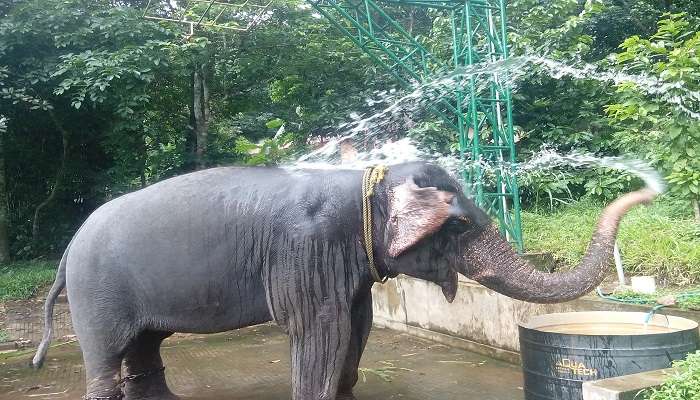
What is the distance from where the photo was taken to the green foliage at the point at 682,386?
242 centimetres

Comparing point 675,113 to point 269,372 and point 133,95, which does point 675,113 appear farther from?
point 133,95

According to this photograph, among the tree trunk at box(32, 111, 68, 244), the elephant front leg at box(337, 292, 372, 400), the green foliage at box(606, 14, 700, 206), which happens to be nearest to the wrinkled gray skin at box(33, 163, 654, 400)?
the elephant front leg at box(337, 292, 372, 400)

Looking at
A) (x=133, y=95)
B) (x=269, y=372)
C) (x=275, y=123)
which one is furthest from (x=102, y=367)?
(x=275, y=123)

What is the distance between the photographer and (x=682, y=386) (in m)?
2.46

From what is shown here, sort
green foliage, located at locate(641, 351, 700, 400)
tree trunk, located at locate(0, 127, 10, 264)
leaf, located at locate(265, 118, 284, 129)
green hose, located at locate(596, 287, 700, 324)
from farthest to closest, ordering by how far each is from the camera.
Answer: tree trunk, located at locate(0, 127, 10, 264)
leaf, located at locate(265, 118, 284, 129)
green hose, located at locate(596, 287, 700, 324)
green foliage, located at locate(641, 351, 700, 400)

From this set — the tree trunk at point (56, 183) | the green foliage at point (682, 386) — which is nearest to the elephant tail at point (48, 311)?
the green foliage at point (682, 386)

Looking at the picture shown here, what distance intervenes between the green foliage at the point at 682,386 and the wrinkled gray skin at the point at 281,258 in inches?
21.7

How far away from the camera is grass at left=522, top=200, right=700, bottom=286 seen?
490 cm

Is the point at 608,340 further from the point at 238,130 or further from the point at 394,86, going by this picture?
the point at 238,130

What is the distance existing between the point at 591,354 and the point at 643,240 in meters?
2.88

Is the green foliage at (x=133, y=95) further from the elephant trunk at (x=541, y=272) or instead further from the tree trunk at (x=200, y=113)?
the elephant trunk at (x=541, y=272)

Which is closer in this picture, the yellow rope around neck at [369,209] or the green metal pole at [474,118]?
the yellow rope around neck at [369,209]

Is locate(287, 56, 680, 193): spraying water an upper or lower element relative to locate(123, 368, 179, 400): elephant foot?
upper

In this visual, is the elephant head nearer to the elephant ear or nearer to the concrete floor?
the elephant ear
